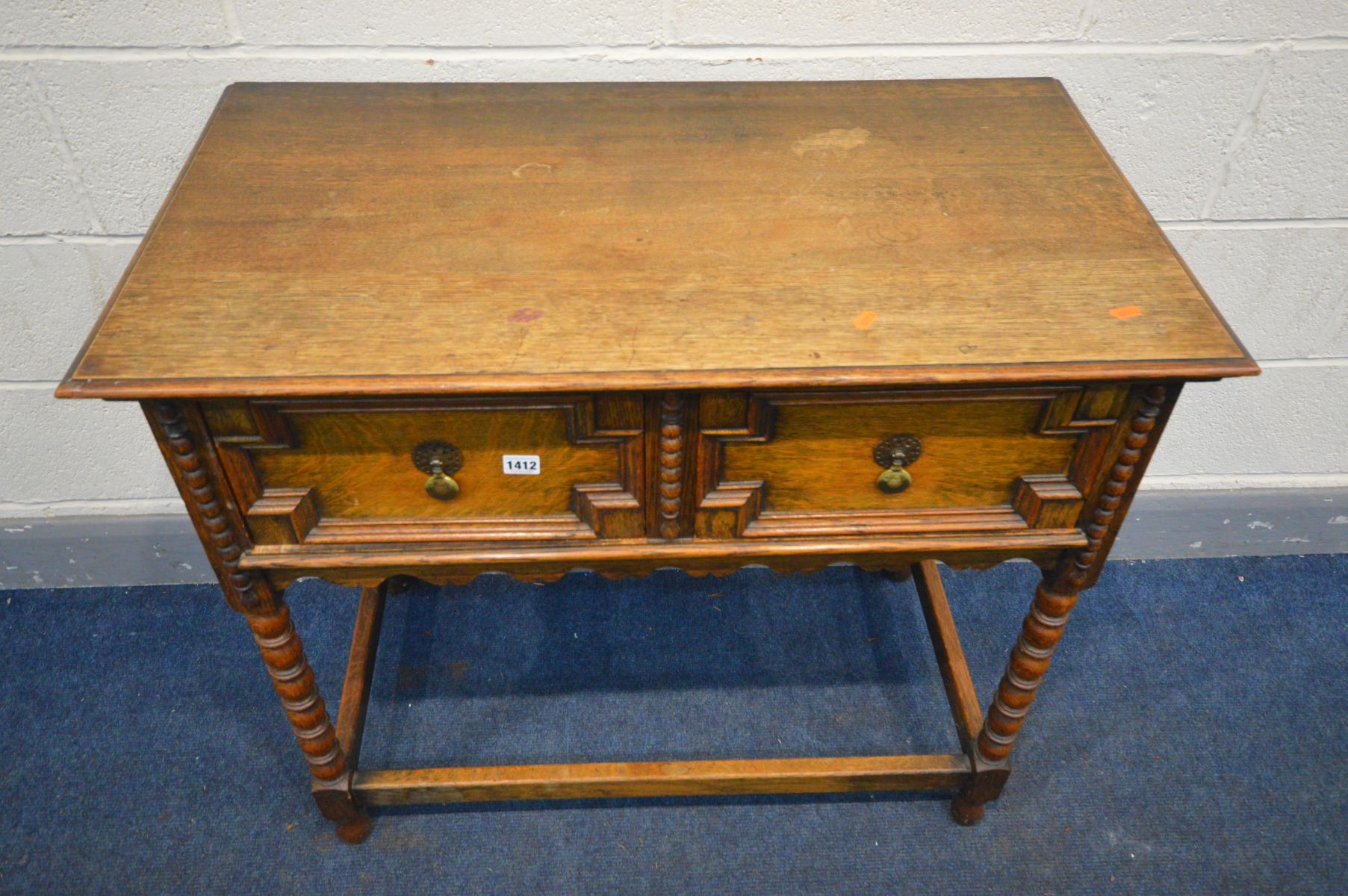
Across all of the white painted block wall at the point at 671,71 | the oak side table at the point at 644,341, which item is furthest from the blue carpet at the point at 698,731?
the white painted block wall at the point at 671,71

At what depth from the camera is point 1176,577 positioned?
204 cm

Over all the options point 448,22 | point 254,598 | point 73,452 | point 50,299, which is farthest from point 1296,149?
point 73,452

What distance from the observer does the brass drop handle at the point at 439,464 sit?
→ 104 centimetres

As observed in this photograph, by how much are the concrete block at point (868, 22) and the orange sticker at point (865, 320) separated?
2.09 feet

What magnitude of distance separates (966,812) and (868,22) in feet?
4.10

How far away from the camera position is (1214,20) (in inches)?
55.8

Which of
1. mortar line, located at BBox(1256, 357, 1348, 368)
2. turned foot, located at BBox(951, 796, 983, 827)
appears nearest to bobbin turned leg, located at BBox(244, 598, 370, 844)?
turned foot, located at BBox(951, 796, 983, 827)

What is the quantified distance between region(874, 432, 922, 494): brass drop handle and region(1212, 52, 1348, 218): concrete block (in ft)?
2.94

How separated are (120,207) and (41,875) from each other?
1061 mm

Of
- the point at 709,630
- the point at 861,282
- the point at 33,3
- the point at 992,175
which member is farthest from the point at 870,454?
the point at 33,3

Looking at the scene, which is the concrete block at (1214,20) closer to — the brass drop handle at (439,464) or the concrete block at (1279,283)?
the concrete block at (1279,283)

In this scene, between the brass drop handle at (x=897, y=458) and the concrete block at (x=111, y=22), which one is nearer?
the brass drop handle at (x=897, y=458)

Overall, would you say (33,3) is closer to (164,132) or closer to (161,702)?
(164,132)

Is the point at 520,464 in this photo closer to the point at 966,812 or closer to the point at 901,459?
the point at 901,459
